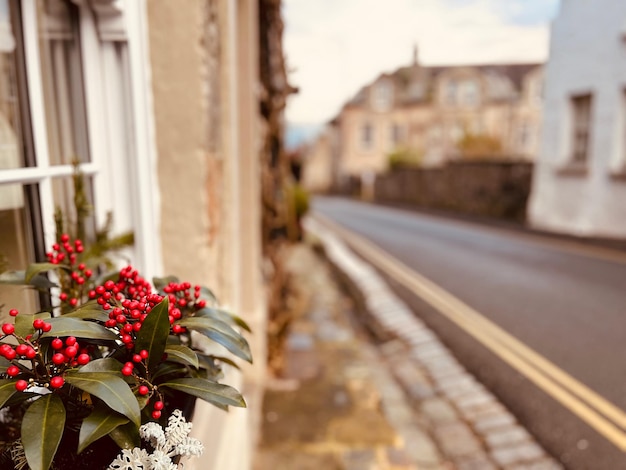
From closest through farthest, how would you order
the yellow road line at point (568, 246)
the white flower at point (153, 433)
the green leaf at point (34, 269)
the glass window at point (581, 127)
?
1. the white flower at point (153, 433)
2. the green leaf at point (34, 269)
3. the yellow road line at point (568, 246)
4. the glass window at point (581, 127)

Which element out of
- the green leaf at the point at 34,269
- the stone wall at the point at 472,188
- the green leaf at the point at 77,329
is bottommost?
the stone wall at the point at 472,188

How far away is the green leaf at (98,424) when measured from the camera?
80 cm

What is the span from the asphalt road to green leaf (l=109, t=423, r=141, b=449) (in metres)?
2.85

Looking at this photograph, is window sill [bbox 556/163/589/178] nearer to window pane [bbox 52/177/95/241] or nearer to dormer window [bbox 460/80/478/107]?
window pane [bbox 52/177/95/241]

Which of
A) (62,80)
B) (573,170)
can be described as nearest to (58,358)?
(62,80)

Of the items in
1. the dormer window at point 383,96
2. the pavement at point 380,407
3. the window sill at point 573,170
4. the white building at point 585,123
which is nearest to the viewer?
the pavement at point 380,407

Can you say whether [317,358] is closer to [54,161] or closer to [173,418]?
[54,161]

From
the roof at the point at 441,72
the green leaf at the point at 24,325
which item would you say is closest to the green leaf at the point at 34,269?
the green leaf at the point at 24,325

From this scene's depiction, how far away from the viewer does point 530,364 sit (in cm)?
407

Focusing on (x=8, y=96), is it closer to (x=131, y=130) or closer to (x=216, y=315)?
(x=131, y=130)

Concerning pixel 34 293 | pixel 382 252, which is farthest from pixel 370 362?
pixel 382 252

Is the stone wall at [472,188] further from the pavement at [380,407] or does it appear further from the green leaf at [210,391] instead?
the green leaf at [210,391]

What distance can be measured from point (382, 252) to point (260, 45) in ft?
19.2

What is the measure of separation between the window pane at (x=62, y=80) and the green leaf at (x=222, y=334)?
0.69 metres
